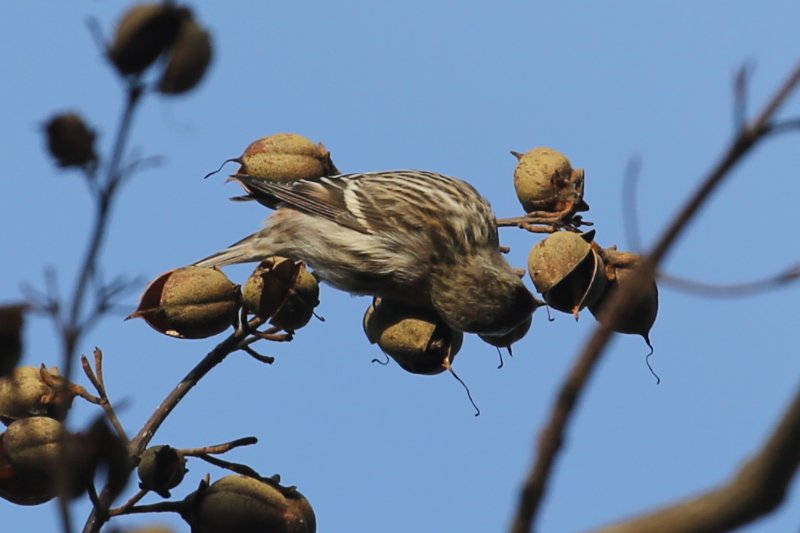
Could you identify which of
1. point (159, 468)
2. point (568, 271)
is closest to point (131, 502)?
point (159, 468)

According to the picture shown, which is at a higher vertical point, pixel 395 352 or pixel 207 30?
pixel 207 30

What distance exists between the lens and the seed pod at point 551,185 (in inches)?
234

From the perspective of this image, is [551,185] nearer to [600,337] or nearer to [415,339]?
[415,339]

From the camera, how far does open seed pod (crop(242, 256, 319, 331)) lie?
17.5 feet

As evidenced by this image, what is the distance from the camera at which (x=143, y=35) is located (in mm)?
2268

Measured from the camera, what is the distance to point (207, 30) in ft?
8.82

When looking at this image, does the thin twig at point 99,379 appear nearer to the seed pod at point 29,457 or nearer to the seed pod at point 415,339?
the seed pod at point 29,457

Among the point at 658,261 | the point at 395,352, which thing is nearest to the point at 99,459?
the point at 658,261

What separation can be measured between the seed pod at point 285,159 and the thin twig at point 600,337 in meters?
4.82

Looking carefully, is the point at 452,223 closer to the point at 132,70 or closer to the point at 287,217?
the point at 287,217

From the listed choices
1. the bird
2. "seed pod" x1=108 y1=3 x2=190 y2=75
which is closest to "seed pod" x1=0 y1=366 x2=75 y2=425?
the bird

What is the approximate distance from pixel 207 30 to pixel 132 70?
0.51m

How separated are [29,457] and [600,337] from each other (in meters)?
3.32

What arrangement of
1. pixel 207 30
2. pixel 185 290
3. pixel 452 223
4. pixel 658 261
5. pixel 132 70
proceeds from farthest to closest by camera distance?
pixel 452 223 → pixel 185 290 → pixel 207 30 → pixel 132 70 → pixel 658 261
